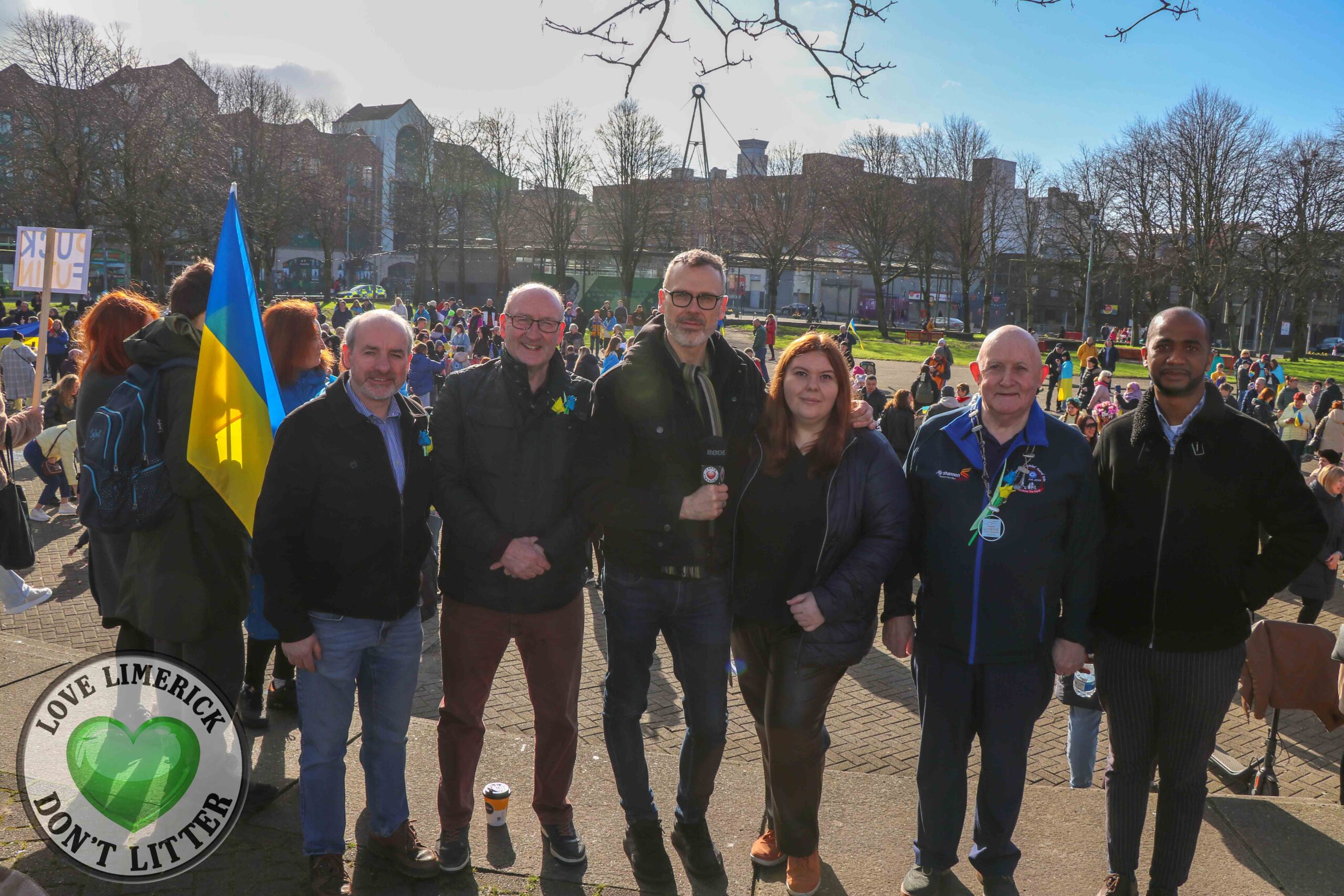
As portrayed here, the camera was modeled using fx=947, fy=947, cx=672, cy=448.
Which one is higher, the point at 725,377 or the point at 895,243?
the point at 895,243

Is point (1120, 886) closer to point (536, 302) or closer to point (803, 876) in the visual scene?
point (803, 876)

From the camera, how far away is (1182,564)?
3.04 m

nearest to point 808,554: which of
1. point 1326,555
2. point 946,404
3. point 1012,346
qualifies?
point 1012,346

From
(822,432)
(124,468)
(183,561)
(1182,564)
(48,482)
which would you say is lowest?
(48,482)

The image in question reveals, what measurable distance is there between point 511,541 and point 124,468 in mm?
1464

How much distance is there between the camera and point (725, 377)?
11.0ft

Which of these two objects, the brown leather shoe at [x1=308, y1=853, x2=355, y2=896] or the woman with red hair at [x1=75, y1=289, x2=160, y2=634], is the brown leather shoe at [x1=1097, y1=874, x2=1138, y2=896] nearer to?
the brown leather shoe at [x1=308, y1=853, x2=355, y2=896]

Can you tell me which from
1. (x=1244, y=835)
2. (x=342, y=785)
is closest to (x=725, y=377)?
(x=342, y=785)

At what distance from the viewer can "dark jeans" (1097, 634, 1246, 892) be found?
3076 mm

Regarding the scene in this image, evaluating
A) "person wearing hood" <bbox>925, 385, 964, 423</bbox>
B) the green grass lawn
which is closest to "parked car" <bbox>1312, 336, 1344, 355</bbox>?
the green grass lawn

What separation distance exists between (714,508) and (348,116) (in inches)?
3364

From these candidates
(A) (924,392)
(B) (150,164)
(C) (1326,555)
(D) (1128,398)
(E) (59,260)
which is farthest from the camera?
(B) (150,164)

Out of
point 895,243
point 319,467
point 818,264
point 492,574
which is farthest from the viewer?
point 818,264

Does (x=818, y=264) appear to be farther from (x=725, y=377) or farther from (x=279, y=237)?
(x=725, y=377)
